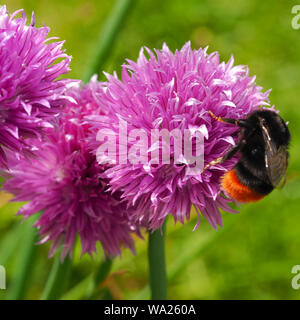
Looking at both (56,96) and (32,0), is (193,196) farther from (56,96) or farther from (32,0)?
(32,0)

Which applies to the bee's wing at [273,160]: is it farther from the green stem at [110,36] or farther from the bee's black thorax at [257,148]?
the green stem at [110,36]

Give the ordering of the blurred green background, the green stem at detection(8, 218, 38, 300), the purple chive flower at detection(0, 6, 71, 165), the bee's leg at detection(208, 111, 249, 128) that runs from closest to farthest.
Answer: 1. the purple chive flower at detection(0, 6, 71, 165)
2. the bee's leg at detection(208, 111, 249, 128)
3. the green stem at detection(8, 218, 38, 300)
4. the blurred green background

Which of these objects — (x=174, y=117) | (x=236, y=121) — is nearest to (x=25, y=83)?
(x=174, y=117)

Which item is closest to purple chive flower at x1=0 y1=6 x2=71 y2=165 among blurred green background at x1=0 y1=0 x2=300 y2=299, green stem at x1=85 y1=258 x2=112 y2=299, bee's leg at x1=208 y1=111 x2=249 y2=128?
bee's leg at x1=208 y1=111 x2=249 y2=128

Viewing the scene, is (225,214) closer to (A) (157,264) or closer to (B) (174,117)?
(A) (157,264)

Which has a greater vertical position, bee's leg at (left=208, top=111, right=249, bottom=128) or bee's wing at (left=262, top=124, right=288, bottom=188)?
bee's leg at (left=208, top=111, right=249, bottom=128)

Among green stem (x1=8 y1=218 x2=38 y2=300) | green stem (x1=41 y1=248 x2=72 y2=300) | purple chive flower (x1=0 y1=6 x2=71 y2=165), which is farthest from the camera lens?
green stem (x1=8 y1=218 x2=38 y2=300)

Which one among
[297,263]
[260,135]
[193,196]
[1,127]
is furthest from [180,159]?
[297,263]

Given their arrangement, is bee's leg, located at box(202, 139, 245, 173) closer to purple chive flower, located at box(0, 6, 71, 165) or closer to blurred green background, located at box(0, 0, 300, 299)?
purple chive flower, located at box(0, 6, 71, 165)
